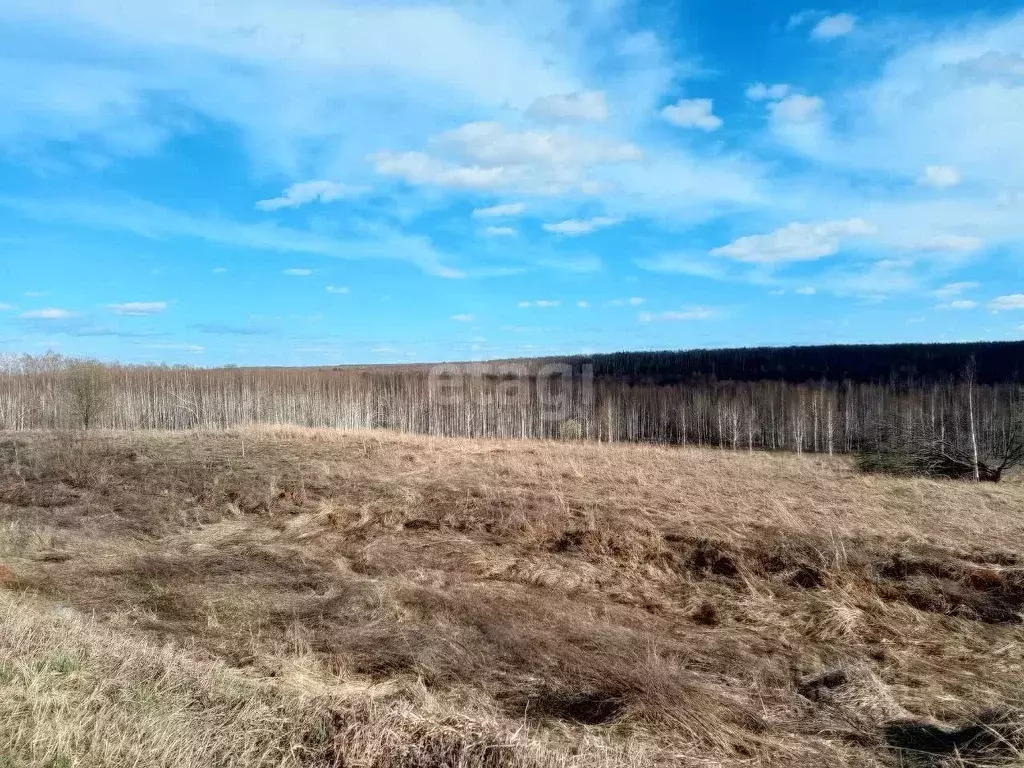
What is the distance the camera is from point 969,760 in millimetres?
4289

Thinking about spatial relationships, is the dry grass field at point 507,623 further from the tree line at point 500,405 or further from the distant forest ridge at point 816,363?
the distant forest ridge at point 816,363

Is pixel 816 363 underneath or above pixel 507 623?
above

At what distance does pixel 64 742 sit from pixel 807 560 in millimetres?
8609

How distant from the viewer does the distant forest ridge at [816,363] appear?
185 feet

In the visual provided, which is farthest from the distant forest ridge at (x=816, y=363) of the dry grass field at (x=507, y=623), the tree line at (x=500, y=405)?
the dry grass field at (x=507, y=623)

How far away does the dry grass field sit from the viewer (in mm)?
4328

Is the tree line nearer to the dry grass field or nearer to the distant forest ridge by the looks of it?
the distant forest ridge

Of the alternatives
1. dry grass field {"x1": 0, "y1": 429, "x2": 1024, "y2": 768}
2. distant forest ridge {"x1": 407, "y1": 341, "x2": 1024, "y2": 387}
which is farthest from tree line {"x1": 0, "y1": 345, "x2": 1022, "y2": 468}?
dry grass field {"x1": 0, "y1": 429, "x2": 1024, "y2": 768}

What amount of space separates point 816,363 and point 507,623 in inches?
2653

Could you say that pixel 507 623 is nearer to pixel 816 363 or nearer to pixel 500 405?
pixel 500 405

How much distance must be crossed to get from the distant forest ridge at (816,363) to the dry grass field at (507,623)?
1714 inches

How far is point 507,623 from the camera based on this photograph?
7508mm

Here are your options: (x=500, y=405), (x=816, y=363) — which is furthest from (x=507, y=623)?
(x=816, y=363)

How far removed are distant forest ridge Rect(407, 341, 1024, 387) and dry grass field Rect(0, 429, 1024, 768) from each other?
43534 millimetres
